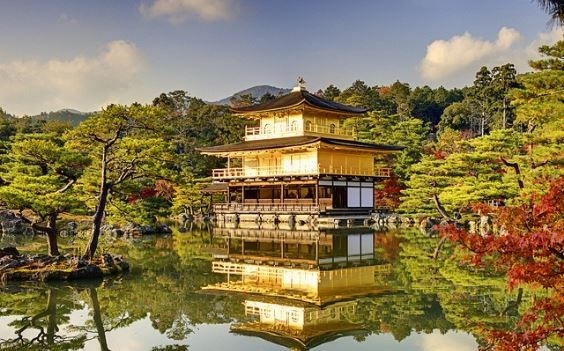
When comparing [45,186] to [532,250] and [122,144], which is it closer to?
[122,144]

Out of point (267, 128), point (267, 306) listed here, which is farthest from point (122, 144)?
point (267, 128)

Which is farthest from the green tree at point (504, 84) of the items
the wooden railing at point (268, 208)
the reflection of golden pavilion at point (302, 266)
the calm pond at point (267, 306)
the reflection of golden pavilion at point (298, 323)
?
the reflection of golden pavilion at point (298, 323)

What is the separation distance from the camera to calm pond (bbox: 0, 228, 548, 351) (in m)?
7.79

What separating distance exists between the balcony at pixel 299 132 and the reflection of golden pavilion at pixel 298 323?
81.9ft

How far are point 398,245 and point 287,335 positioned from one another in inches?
469

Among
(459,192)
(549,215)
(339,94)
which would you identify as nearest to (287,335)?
(549,215)

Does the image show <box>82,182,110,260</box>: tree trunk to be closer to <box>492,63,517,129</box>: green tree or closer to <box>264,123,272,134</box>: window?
<box>264,123,272,134</box>: window

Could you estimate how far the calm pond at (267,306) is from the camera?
779cm

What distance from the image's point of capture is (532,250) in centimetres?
472

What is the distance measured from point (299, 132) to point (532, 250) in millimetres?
29834

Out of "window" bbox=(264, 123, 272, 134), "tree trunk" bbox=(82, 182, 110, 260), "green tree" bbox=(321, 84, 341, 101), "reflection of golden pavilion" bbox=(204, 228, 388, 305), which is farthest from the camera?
"green tree" bbox=(321, 84, 341, 101)

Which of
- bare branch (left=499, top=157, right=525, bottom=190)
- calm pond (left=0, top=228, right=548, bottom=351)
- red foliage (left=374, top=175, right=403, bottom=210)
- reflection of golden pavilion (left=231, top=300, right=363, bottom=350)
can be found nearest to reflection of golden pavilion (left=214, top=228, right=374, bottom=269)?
calm pond (left=0, top=228, right=548, bottom=351)

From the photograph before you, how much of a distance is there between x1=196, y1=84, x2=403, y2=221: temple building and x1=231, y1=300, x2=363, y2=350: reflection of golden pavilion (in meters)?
20.1

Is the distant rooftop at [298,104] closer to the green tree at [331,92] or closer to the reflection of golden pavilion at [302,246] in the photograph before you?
the reflection of golden pavilion at [302,246]
